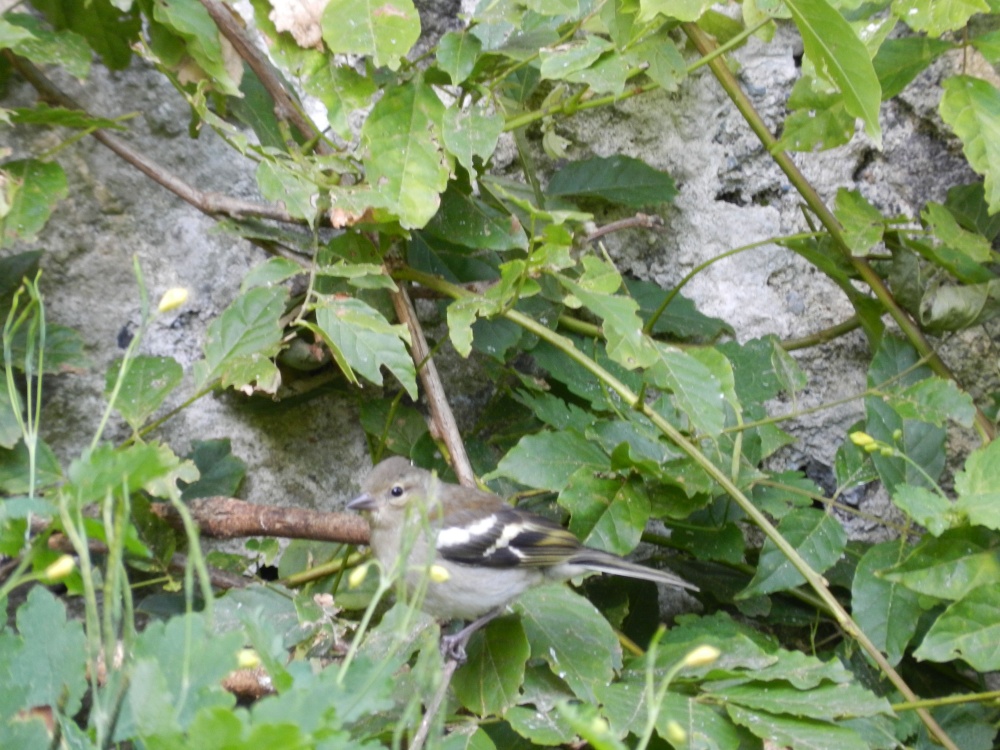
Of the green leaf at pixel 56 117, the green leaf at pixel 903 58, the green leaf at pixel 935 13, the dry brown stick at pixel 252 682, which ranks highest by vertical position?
the green leaf at pixel 56 117

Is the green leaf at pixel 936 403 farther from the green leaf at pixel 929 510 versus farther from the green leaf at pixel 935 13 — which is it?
the green leaf at pixel 935 13

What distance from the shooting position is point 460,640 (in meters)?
2.11

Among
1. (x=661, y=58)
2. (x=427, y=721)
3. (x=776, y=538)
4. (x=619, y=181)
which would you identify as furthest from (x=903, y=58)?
(x=427, y=721)

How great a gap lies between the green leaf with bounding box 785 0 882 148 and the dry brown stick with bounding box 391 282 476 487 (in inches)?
44.1

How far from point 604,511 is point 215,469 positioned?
1.05 meters

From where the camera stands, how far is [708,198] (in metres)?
2.83

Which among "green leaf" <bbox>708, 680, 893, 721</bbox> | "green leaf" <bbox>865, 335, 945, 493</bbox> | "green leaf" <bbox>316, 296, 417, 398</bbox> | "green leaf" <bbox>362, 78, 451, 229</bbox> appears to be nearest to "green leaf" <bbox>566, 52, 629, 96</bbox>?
"green leaf" <bbox>362, 78, 451, 229</bbox>

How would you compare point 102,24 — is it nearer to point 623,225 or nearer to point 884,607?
point 623,225

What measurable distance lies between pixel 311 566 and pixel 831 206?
1810 millimetres

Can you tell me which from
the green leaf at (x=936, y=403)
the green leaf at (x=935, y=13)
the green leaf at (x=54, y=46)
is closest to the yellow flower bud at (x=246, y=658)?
the green leaf at (x=54, y=46)

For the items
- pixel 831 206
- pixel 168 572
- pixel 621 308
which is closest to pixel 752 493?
pixel 621 308

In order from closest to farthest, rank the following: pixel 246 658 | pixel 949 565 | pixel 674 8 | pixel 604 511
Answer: pixel 246 658 < pixel 674 8 < pixel 949 565 < pixel 604 511

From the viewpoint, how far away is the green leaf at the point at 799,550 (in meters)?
2.16

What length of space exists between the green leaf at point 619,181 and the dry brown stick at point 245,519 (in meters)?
1.20
